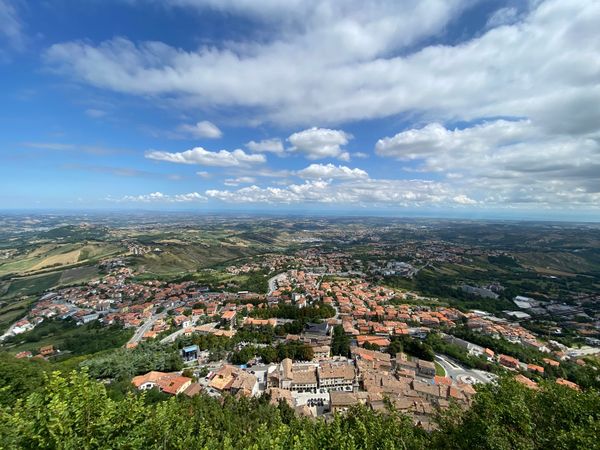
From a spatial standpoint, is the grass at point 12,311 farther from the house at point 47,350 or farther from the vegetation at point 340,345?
the vegetation at point 340,345

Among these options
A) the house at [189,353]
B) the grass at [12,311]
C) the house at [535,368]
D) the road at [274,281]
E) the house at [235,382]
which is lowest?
the grass at [12,311]

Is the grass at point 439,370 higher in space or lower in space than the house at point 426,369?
lower

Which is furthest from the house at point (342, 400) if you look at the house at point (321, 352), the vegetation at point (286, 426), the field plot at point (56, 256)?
the field plot at point (56, 256)

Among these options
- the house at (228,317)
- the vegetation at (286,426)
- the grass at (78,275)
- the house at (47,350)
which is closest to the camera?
the vegetation at (286,426)

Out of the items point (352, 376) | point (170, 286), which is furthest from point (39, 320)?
point (352, 376)

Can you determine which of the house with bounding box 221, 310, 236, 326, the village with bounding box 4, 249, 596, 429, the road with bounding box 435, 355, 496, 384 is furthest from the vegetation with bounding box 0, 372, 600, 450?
the house with bounding box 221, 310, 236, 326

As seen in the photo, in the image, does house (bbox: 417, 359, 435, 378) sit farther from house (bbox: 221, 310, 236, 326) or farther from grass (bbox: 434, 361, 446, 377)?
house (bbox: 221, 310, 236, 326)

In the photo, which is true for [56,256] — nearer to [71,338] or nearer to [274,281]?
[71,338]
